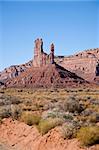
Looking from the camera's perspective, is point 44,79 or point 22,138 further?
point 44,79

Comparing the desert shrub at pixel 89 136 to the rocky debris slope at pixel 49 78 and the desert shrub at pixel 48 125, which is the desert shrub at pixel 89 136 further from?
the rocky debris slope at pixel 49 78

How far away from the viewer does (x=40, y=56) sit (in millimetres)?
192625

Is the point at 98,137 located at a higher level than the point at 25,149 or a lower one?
higher

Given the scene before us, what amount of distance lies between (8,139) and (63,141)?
581 centimetres

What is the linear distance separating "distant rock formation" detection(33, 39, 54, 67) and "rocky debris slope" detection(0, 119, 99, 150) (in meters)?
155

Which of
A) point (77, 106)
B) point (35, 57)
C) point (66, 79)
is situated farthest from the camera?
point (35, 57)

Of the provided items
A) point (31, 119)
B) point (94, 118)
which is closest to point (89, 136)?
point (94, 118)

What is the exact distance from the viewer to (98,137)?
1684 centimetres

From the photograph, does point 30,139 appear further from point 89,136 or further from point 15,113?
point 15,113

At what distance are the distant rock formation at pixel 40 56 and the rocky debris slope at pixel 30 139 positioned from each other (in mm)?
154591

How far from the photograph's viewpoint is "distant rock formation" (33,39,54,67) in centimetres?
18238

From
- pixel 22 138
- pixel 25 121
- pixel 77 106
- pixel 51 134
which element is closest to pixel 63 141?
pixel 51 134

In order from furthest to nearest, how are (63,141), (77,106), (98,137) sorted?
1. (77,106)
2. (63,141)
3. (98,137)

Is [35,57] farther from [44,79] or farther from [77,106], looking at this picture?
[77,106]
